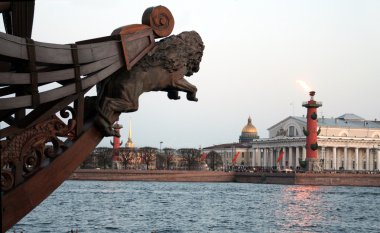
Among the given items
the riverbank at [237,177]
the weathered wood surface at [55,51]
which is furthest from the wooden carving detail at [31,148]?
the riverbank at [237,177]

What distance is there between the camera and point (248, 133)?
514 feet

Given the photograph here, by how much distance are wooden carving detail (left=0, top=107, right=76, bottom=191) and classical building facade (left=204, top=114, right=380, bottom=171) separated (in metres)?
104

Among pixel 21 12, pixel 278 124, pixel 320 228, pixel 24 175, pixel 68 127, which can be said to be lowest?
pixel 320 228

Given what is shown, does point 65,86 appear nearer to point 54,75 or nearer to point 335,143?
point 54,75

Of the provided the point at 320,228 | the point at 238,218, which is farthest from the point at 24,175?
the point at 238,218

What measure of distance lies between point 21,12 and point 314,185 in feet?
266

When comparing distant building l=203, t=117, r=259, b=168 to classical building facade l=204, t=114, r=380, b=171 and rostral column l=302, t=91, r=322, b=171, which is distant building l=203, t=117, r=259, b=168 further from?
rostral column l=302, t=91, r=322, b=171

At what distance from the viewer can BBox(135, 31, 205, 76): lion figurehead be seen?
19.6 feet

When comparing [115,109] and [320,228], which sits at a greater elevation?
[115,109]

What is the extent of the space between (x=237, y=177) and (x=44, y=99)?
3657 inches

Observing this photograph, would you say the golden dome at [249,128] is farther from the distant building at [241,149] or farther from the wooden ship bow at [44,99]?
the wooden ship bow at [44,99]

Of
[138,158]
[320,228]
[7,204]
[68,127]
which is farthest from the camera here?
[138,158]

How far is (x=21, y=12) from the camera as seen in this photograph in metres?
5.48

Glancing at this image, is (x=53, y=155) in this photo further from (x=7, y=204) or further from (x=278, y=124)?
(x=278, y=124)
